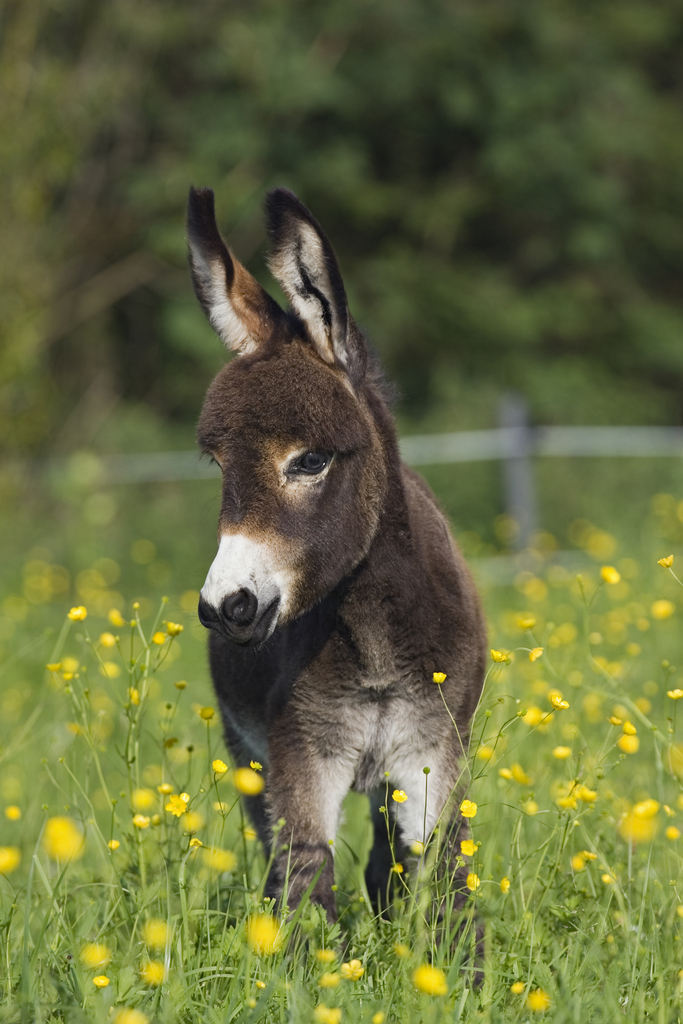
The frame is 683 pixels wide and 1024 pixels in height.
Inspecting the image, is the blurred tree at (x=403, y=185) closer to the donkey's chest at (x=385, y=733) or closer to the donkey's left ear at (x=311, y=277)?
the donkey's left ear at (x=311, y=277)

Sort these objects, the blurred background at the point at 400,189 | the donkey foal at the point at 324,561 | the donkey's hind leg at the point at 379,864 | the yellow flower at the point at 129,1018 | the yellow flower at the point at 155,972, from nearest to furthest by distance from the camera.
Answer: the yellow flower at the point at 129,1018, the yellow flower at the point at 155,972, the donkey foal at the point at 324,561, the donkey's hind leg at the point at 379,864, the blurred background at the point at 400,189

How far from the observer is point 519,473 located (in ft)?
27.1

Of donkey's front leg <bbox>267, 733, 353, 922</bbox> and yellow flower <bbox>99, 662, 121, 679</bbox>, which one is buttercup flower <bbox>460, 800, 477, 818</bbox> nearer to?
donkey's front leg <bbox>267, 733, 353, 922</bbox>

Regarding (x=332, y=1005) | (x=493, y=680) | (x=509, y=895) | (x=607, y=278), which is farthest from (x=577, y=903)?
(x=607, y=278)

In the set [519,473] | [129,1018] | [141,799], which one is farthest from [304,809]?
[519,473]

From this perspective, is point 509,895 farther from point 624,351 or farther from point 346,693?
point 624,351

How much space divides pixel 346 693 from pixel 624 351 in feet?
46.5

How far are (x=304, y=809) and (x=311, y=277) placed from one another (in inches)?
48.0

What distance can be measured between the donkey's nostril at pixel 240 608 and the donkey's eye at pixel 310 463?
340mm

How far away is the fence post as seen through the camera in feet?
27.0

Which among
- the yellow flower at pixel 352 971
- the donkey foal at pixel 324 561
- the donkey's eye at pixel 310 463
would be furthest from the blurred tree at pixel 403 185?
the yellow flower at pixel 352 971

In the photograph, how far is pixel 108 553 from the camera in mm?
9203

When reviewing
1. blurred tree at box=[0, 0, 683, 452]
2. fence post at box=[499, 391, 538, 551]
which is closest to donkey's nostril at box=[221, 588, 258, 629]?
fence post at box=[499, 391, 538, 551]

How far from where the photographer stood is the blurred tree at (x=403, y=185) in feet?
45.8
